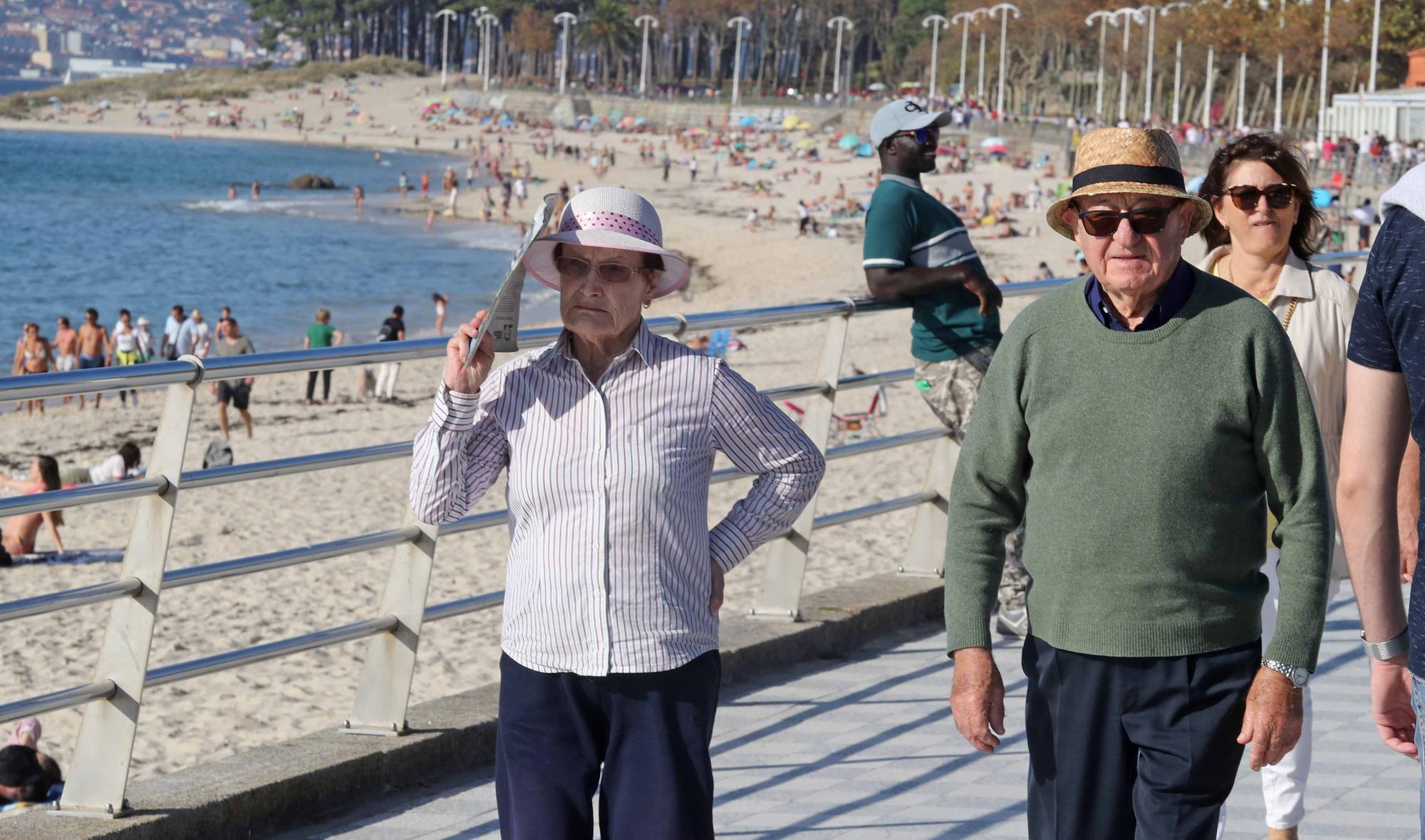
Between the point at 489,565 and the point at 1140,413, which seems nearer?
the point at 1140,413

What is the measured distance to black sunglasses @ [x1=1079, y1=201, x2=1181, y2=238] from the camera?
2.72 m

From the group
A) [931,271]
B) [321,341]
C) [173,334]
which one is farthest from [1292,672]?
[173,334]

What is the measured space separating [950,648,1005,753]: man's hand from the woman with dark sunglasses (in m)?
1.20

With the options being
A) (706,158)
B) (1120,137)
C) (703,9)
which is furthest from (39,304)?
(703,9)

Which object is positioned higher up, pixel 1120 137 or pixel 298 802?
pixel 1120 137

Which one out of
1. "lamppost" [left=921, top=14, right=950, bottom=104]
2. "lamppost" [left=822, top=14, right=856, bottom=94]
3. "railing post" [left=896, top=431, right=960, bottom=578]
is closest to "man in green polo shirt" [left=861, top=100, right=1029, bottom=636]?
"railing post" [left=896, top=431, right=960, bottom=578]

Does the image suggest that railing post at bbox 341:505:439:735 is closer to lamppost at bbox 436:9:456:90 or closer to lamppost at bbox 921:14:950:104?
lamppost at bbox 921:14:950:104

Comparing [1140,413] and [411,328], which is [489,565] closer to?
[1140,413]

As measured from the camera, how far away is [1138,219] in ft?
8.94

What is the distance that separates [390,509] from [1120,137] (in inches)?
507

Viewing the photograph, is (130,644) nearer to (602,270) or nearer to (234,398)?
(602,270)

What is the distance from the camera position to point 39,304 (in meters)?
42.8

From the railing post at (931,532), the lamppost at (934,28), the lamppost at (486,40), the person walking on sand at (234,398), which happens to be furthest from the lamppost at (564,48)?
the railing post at (931,532)

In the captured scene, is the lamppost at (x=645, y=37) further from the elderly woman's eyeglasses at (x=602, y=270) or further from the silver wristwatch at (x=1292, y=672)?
the silver wristwatch at (x=1292, y=672)
